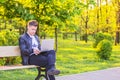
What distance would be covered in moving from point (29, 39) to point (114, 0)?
925 inches

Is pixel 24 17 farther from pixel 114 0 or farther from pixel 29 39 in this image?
pixel 114 0

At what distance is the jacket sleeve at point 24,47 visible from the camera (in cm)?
754

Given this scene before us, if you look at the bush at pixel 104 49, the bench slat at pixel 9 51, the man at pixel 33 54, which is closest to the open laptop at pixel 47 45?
the man at pixel 33 54

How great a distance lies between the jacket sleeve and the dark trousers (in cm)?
14

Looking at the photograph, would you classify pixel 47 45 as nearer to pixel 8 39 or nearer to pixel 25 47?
pixel 25 47

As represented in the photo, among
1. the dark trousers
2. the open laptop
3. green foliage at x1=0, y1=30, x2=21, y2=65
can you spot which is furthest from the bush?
the dark trousers

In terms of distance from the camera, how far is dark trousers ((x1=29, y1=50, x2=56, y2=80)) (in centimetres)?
739

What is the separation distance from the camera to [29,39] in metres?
7.73

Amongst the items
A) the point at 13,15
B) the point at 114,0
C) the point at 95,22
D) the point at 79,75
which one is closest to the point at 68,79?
the point at 79,75

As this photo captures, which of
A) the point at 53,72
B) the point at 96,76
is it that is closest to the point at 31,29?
the point at 53,72

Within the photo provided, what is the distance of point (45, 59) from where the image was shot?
7480 mm

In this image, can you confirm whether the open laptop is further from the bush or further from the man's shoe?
the bush

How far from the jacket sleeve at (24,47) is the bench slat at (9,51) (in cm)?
29

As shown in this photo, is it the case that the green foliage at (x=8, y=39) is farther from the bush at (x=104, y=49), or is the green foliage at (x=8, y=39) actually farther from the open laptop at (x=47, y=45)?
the bush at (x=104, y=49)
